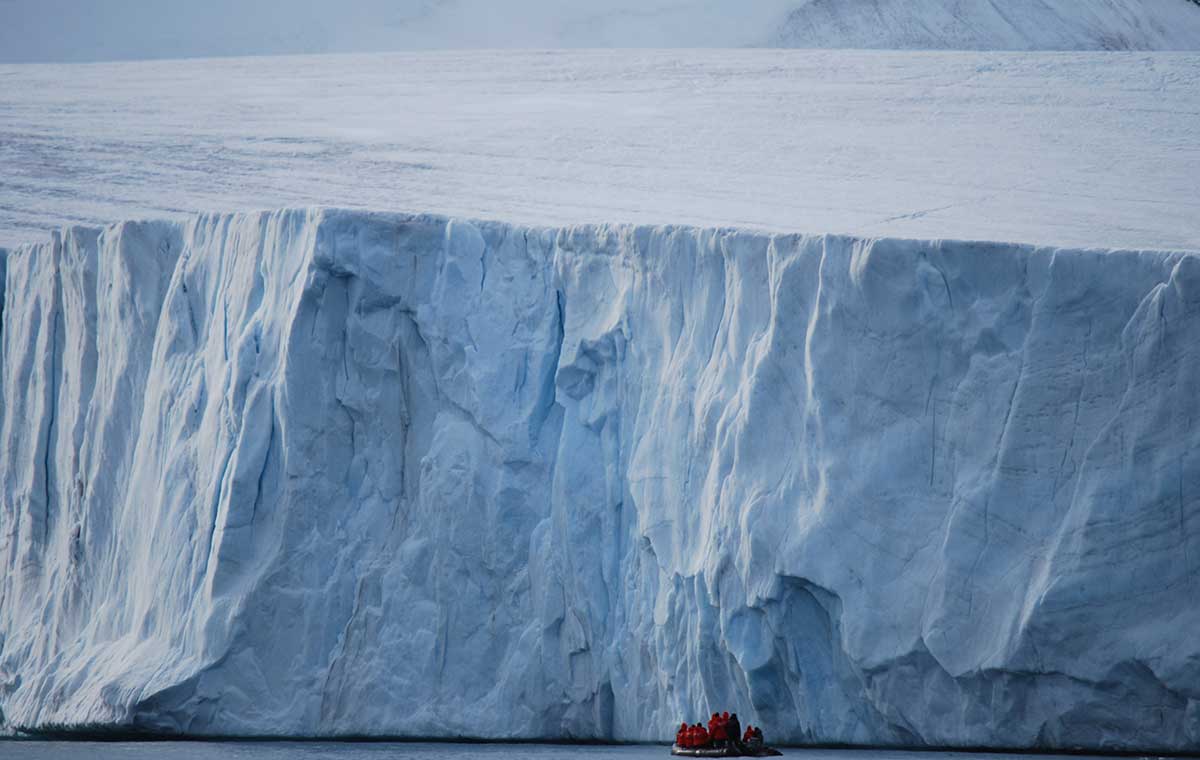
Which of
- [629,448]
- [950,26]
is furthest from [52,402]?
[950,26]

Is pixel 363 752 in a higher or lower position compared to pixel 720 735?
lower

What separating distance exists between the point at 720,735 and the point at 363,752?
8.54 feet

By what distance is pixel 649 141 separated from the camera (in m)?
19.1

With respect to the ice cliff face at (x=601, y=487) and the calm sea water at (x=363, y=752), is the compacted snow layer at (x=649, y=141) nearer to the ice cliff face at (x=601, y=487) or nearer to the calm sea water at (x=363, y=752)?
the ice cliff face at (x=601, y=487)

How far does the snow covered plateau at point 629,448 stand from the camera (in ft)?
38.8

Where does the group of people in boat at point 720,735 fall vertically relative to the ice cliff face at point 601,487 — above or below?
below

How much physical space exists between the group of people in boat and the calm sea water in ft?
0.90

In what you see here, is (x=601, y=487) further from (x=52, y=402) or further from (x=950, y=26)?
(x=950, y=26)

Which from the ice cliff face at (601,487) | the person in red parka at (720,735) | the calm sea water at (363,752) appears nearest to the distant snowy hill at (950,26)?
the ice cliff face at (601,487)

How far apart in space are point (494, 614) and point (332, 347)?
233 cm

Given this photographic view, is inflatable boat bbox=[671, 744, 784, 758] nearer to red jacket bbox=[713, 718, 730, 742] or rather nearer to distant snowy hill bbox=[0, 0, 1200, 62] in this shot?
red jacket bbox=[713, 718, 730, 742]

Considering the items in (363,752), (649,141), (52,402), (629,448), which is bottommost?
(363,752)

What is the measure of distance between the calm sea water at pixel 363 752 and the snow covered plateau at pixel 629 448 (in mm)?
201

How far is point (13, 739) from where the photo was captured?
14.7 m
